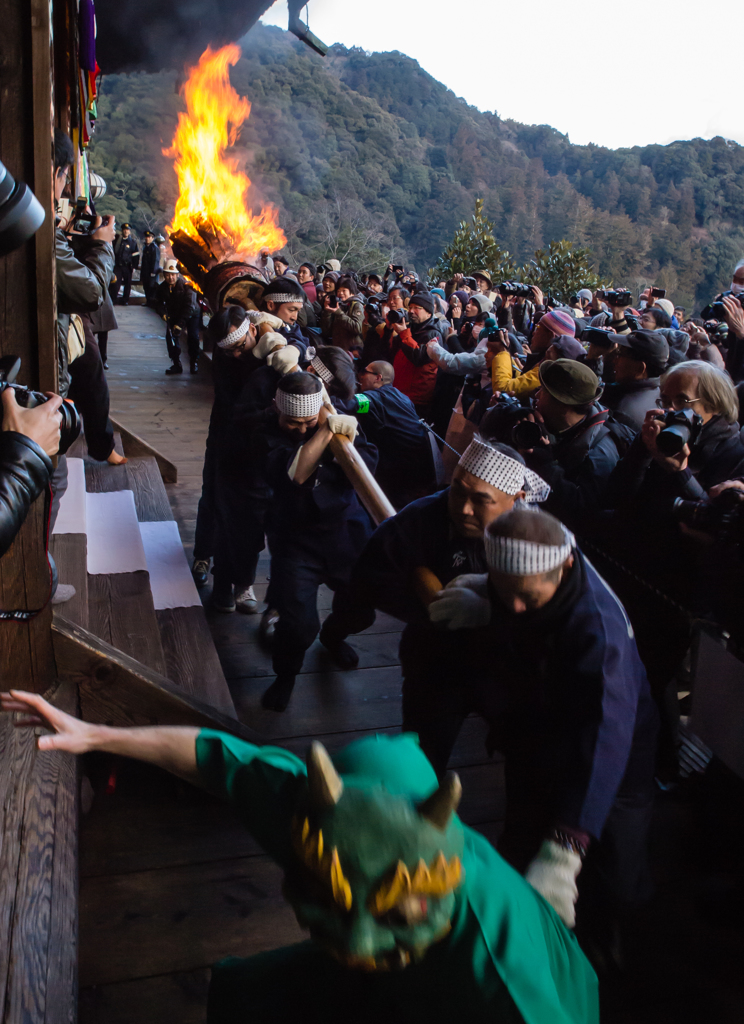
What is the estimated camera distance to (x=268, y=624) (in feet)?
15.4

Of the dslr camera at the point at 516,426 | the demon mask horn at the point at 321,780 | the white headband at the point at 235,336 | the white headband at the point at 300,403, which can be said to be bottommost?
the white headband at the point at 235,336

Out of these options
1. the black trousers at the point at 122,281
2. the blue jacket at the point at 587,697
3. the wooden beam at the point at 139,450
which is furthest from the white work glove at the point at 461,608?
the black trousers at the point at 122,281

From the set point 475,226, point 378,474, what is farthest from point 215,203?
point 475,226

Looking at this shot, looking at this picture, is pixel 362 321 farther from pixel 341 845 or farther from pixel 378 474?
pixel 341 845

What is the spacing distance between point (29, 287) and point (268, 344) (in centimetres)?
260

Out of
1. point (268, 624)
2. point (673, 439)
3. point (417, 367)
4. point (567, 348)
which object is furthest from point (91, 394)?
point (673, 439)

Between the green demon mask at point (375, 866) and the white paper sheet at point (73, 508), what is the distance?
11.0 ft

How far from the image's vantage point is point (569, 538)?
2.16 meters

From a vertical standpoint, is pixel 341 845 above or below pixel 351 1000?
above

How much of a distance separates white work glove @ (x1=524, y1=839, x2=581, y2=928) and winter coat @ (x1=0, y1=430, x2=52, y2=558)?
155cm

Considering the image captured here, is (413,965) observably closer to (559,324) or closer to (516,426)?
(516,426)

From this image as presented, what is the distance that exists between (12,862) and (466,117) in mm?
69764

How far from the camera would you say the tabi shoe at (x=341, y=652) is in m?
4.37

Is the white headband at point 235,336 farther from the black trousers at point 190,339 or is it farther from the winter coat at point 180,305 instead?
the black trousers at point 190,339
